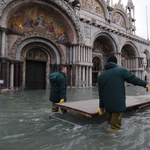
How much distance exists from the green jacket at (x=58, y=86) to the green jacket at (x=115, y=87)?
56.0 inches

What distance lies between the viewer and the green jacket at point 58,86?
383 centimetres

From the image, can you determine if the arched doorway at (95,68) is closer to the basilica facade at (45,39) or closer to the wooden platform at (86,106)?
the basilica facade at (45,39)

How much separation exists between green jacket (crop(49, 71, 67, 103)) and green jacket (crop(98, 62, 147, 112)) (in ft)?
4.67

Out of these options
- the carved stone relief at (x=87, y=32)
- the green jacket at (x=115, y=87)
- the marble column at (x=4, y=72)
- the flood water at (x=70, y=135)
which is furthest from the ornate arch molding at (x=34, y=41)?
the green jacket at (x=115, y=87)

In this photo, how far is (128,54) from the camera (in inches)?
1078

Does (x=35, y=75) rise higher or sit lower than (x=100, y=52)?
lower

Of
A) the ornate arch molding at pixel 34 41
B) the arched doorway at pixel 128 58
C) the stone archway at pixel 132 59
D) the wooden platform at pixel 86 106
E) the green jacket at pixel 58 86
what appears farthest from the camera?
the arched doorway at pixel 128 58

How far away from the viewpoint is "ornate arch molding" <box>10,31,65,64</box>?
1286cm

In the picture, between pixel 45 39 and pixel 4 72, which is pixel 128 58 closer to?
pixel 45 39

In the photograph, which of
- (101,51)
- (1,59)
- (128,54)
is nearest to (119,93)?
(1,59)

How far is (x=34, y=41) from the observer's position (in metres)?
14.0

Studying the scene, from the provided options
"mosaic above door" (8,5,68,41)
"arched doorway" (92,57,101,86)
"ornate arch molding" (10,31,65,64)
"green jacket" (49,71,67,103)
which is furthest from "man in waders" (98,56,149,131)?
"arched doorway" (92,57,101,86)

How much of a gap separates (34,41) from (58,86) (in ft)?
37.6

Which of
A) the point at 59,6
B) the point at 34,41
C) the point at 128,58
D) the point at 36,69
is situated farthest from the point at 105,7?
the point at 36,69
